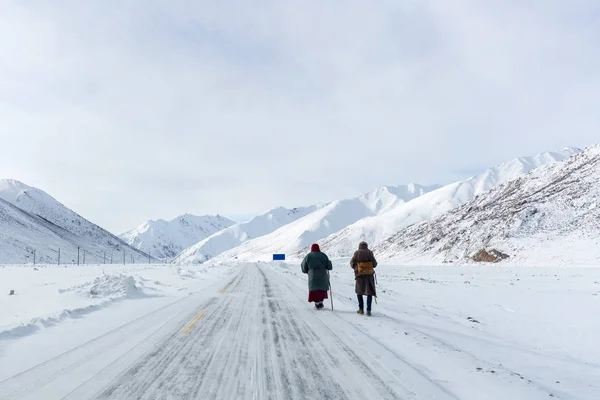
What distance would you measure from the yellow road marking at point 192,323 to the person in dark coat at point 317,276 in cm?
364

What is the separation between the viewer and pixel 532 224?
65438mm

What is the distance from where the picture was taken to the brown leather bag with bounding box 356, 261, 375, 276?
12459 mm

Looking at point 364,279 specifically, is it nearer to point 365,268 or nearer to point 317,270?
point 365,268

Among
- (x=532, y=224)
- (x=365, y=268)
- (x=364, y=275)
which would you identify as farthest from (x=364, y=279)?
(x=532, y=224)

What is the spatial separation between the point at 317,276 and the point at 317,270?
22 centimetres

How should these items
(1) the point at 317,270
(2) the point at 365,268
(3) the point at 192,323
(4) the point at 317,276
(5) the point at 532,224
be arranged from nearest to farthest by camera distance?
(3) the point at 192,323 < (2) the point at 365,268 < (4) the point at 317,276 < (1) the point at 317,270 < (5) the point at 532,224

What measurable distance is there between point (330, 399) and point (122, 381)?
2930mm

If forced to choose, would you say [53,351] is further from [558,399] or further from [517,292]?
[517,292]

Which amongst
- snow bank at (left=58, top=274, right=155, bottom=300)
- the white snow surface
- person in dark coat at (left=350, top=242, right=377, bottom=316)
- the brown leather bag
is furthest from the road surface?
snow bank at (left=58, top=274, right=155, bottom=300)

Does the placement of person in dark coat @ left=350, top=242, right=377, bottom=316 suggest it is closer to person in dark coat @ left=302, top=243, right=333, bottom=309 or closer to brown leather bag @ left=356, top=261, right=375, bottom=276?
brown leather bag @ left=356, top=261, right=375, bottom=276

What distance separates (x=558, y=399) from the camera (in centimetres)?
523

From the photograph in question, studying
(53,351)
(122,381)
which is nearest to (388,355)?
(122,381)


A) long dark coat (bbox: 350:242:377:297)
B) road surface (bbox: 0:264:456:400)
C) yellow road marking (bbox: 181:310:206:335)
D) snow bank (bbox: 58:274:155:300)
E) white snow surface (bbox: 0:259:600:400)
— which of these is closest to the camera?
road surface (bbox: 0:264:456:400)

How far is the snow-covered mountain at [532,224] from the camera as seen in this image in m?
55.2
